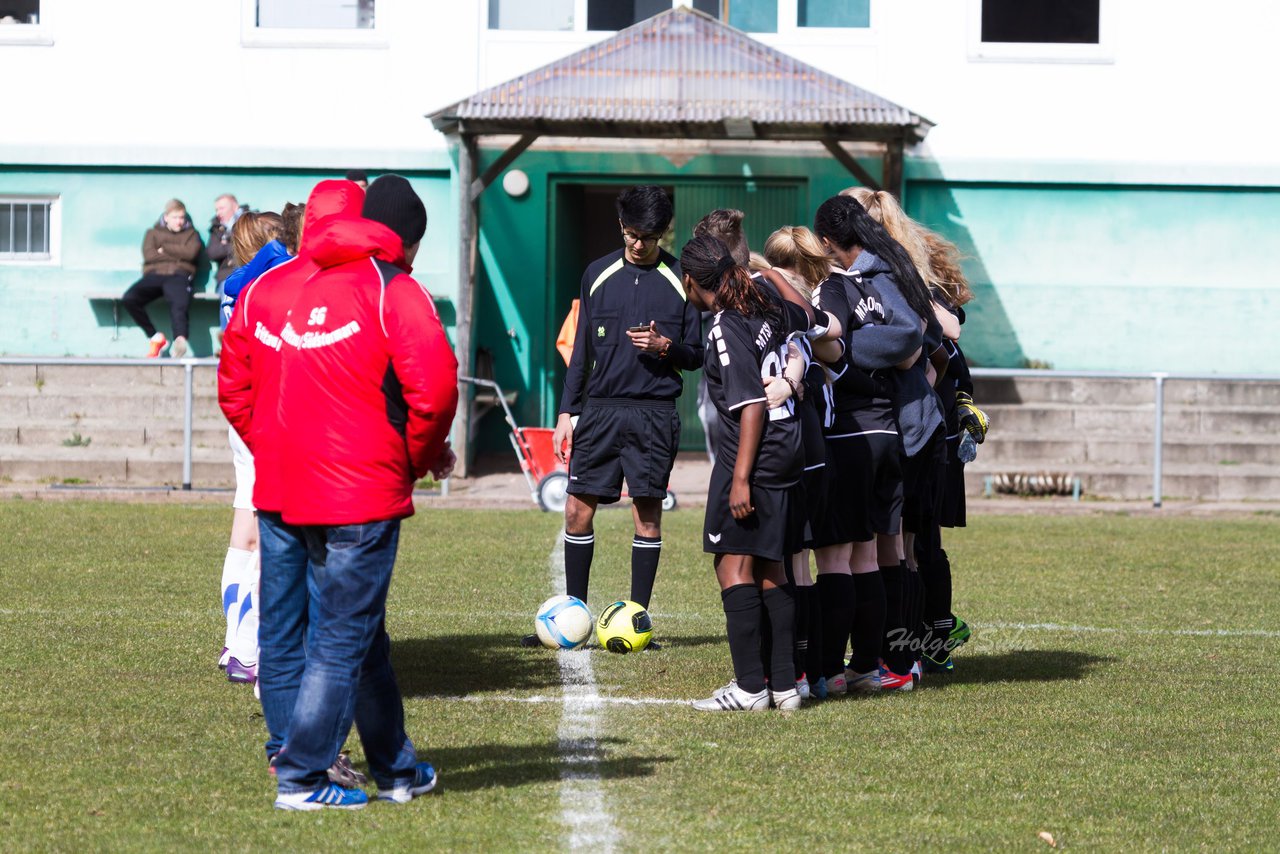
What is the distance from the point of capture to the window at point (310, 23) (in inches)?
803

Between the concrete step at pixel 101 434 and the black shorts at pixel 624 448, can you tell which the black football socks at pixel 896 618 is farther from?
the concrete step at pixel 101 434

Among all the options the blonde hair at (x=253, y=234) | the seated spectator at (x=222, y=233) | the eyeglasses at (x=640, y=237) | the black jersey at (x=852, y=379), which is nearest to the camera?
the black jersey at (x=852, y=379)

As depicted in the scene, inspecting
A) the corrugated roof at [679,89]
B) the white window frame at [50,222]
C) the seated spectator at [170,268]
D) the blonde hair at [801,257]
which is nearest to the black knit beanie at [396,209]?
the blonde hair at [801,257]

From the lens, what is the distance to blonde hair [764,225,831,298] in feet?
24.7

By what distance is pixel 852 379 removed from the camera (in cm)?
726

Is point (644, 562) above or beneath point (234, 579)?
beneath

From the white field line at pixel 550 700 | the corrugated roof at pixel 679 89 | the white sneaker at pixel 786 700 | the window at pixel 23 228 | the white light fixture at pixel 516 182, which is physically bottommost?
the white field line at pixel 550 700

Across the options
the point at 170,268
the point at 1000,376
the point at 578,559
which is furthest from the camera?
the point at 170,268

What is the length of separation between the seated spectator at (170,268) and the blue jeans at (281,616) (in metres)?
15.1

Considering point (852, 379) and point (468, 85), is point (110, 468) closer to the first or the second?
point (468, 85)

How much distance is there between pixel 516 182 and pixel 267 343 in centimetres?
1538

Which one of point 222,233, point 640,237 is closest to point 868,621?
point 640,237

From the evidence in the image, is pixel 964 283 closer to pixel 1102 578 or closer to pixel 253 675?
pixel 253 675

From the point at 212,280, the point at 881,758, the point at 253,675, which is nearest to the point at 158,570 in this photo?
the point at 253,675
